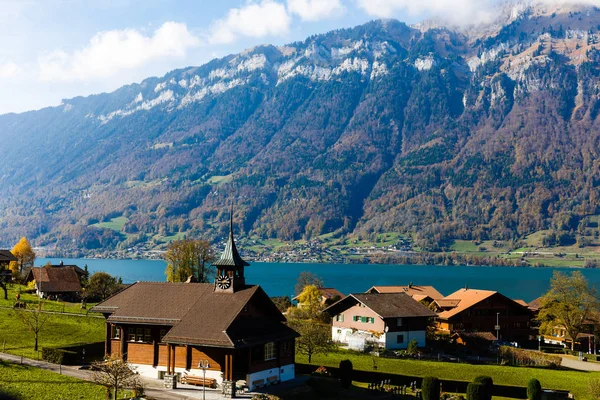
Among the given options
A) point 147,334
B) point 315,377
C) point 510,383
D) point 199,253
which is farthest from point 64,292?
point 510,383

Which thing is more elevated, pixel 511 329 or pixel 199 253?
pixel 199 253

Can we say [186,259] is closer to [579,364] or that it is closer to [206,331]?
[579,364]

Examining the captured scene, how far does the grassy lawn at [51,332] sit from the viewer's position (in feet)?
191

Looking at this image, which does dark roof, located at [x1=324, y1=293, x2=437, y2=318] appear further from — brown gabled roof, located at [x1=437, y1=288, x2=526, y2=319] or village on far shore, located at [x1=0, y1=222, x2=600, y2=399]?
brown gabled roof, located at [x1=437, y1=288, x2=526, y2=319]

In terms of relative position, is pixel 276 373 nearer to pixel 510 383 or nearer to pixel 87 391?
pixel 87 391

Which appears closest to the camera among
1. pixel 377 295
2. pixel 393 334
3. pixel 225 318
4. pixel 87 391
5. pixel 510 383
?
pixel 87 391

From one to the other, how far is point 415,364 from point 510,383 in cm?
1051

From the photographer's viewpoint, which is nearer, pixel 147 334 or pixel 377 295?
pixel 147 334

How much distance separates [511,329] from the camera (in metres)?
99.5

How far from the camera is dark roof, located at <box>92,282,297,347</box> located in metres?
48.6

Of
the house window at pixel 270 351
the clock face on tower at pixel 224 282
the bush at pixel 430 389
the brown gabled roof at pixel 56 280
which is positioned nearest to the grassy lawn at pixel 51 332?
the clock face on tower at pixel 224 282

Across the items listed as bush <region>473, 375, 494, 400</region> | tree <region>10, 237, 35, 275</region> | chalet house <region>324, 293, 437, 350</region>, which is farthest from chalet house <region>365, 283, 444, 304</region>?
tree <region>10, 237, 35, 275</region>

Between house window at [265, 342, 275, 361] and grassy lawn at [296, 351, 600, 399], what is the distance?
13032mm

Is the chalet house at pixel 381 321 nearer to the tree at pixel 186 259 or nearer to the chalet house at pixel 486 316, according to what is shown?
the chalet house at pixel 486 316
